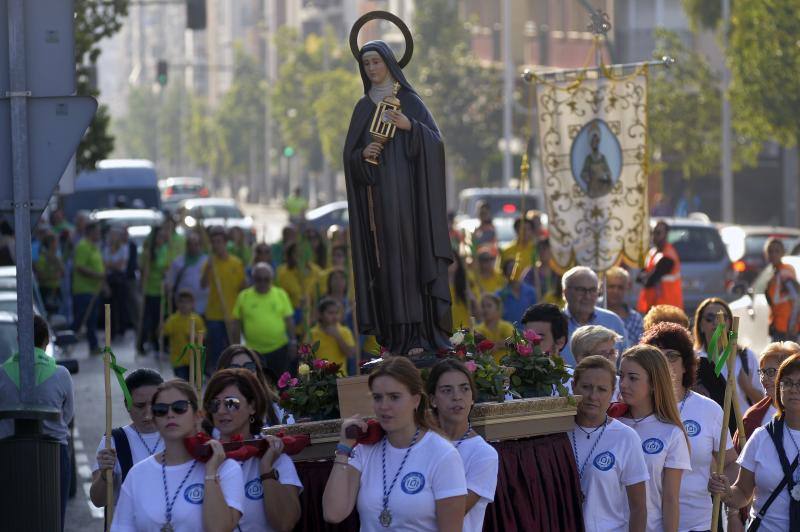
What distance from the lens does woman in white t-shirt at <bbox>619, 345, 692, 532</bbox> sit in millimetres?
7648

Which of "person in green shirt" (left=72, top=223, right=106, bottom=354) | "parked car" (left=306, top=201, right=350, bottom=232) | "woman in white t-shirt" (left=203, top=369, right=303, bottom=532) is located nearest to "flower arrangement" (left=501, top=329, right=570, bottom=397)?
"woman in white t-shirt" (left=203, top=369, right=303, bottom=532)

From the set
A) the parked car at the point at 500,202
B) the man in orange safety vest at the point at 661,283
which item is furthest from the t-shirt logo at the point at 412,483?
the parked car at the point at 500,202

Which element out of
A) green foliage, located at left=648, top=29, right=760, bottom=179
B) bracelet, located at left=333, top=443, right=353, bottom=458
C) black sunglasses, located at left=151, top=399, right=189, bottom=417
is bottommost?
bracelet, located at left=333, top=443, right=353, bottom=458

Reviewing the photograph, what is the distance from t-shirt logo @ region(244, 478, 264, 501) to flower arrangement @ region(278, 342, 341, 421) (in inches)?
35.8

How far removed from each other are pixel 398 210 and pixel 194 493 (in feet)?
6.66

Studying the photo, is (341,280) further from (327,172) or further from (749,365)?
(327,172)

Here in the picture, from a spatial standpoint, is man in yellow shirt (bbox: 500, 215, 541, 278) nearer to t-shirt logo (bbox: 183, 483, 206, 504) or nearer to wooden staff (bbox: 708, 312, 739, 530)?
wooden staff (bbox: 708, 312, 739, 530)

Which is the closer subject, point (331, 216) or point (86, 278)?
point (86, 278)

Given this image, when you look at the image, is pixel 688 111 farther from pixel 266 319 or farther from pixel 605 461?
pixel 605 461

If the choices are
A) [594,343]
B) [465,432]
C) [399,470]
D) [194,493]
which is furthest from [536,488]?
[194,493]

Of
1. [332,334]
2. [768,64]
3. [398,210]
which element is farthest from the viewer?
[768,64]

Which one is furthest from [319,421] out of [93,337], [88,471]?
[93,337]

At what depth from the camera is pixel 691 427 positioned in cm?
810

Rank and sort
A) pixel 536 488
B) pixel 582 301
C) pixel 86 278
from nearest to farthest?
pixel 536 488 → pixel 582 301 → pixel 86 278
